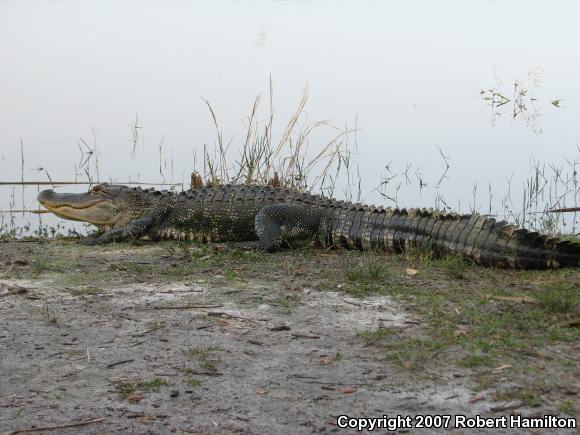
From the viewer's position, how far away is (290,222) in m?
7.00

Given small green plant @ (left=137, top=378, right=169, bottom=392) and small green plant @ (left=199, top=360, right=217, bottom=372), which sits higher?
small green plant @ (left=199, top=360, right=217, bottom=372)

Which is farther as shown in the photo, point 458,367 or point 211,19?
point 211,19

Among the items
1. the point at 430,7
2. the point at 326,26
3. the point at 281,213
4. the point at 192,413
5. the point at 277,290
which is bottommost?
the point at 192,413

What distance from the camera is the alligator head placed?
815 centimetres

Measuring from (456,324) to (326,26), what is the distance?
897 inches

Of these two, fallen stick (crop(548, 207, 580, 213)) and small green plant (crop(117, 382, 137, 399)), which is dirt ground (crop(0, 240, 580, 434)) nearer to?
small green plant (crop(117, 382, 137, 399))

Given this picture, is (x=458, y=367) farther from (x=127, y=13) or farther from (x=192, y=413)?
(x=127, y=13)

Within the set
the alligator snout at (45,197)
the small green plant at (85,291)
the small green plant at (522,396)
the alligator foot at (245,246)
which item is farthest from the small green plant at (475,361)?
the alligator snout at (45,197)

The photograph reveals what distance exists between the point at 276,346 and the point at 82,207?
4.86 meters

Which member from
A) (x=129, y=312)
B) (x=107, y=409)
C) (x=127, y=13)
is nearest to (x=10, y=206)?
(x=129, y=312)

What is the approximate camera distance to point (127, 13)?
29844 mm

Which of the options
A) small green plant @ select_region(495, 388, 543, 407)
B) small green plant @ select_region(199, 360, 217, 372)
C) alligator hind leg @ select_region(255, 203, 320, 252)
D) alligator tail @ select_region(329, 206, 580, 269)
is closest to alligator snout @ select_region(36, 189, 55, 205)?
alligator hind leg @ select_region(255, 203, 320, 252)

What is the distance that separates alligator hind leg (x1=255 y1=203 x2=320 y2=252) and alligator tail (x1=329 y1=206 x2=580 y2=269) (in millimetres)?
210

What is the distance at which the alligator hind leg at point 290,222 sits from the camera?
696 cm
